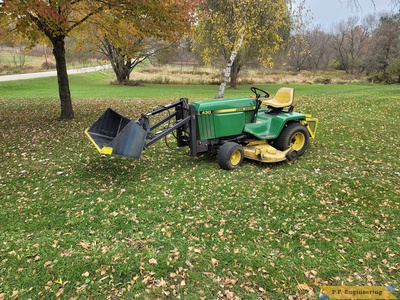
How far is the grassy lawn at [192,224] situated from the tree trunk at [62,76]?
316cm

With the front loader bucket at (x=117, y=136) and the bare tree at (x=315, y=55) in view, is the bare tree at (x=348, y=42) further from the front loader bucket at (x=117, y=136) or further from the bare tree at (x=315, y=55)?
the front loader bucket at (x=117, y=136)

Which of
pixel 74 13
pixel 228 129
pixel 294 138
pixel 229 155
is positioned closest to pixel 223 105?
pixel 228 129

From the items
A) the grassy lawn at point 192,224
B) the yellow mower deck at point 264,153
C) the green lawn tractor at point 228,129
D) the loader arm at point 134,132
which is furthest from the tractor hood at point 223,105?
the grassy lawn at point 192,224

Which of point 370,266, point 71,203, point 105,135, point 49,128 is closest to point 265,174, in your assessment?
point 370,266

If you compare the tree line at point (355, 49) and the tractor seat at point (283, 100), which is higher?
the tree line at point (355, 49)

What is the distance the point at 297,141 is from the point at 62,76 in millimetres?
8180

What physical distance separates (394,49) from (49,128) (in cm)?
3665

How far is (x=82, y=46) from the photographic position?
13008 millimetres

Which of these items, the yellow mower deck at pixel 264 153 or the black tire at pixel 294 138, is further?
the black tire at pixel 294 138

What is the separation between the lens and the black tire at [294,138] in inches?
266

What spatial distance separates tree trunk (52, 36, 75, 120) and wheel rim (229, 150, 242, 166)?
23.3ft

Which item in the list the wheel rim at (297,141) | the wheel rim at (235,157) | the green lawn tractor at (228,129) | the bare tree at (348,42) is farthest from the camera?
the bare tree at (348,42)

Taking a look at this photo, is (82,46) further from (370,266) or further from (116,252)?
(370,266)

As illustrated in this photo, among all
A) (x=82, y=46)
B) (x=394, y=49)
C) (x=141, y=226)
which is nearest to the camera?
(x=141, y=226)
